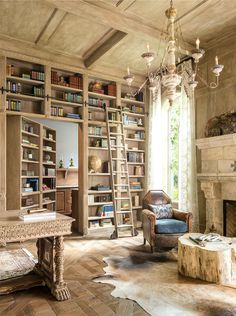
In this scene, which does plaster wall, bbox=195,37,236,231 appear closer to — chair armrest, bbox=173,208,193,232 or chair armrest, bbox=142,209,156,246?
chair armrest, bbox=173,208,193,232

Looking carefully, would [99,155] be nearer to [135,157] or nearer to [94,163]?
[94,163]

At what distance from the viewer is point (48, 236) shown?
105 inches

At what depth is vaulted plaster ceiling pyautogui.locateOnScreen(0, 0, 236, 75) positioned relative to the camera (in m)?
3.90

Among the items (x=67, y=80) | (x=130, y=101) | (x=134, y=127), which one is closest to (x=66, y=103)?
(x=67, y=80)

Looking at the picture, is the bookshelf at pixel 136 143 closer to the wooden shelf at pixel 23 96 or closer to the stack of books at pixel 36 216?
the wooden shelf at pixel 23 96

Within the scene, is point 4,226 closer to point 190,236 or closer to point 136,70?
point 190,236

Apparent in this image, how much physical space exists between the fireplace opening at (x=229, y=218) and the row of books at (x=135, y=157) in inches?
95.5

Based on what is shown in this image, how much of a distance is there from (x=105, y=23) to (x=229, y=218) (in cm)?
388

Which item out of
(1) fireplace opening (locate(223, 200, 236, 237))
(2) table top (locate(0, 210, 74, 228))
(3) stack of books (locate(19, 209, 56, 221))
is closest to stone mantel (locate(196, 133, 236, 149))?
(1) fireplace opening (locate(223, 200, 236, 237))

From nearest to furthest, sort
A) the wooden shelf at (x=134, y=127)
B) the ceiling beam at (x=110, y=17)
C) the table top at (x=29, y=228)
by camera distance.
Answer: the table top at (x=29, y=228) → the ceiling beam at (x=110, y=17) → the wooden shelf at (x=134, y=127)

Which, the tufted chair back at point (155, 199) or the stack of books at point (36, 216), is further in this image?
the tufted chair back at point (155, 199)

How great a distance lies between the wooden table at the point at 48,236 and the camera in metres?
2.49

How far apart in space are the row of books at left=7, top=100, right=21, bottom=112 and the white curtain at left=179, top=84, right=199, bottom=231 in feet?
10.6

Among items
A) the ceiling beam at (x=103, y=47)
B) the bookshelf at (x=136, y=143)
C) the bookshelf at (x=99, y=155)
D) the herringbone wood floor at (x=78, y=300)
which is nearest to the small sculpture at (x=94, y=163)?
the bookshelf at (x=99, y=155)
